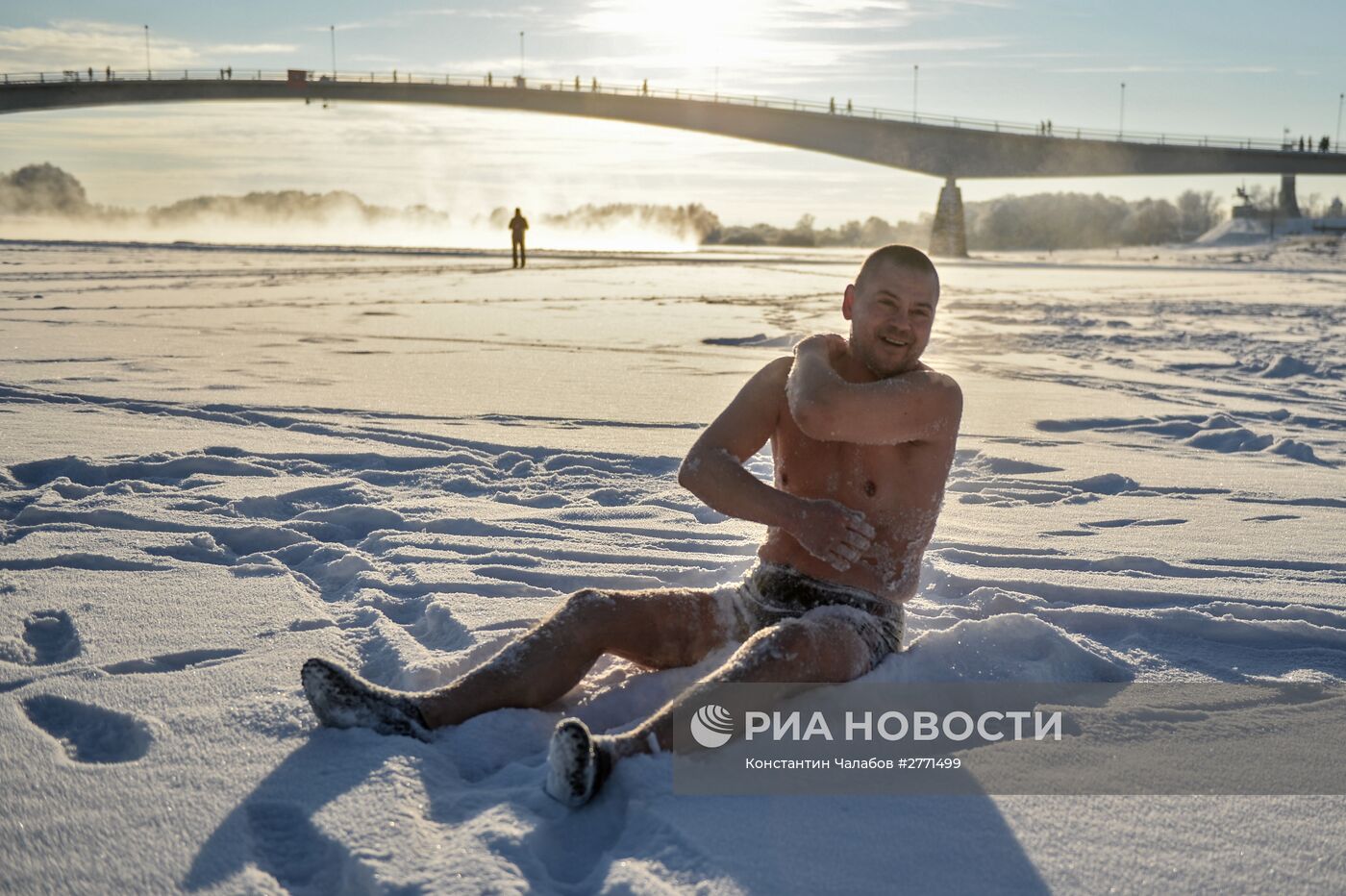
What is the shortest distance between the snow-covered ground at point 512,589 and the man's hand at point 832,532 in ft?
1.26

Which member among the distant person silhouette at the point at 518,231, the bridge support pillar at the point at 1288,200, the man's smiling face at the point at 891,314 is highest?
the bridge support pillar at the point at 1288,200

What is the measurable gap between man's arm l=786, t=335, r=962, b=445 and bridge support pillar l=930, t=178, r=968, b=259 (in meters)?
47.8

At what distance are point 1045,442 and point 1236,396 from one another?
2.48 meters

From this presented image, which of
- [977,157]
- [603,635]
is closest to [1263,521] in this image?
[603,635]

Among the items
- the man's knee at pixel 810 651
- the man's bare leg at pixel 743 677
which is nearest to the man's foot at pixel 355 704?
the man's bare leg at pixel 743 677

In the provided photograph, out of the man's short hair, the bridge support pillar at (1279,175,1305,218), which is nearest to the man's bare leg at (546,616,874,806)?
the man's short hair

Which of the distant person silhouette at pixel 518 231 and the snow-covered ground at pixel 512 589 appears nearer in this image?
the snow-covered ground at pixel 512 589

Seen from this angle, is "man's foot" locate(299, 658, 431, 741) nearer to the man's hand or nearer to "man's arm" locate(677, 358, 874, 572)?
"man's arm" locate(677, 358, 874, 572)

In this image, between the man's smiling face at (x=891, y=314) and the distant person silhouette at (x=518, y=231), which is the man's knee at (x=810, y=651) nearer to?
the man's smiling face at (x=891, y=314)

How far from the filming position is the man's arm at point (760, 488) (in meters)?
2.49

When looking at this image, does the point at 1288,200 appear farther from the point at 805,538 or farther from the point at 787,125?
the point at 805,538

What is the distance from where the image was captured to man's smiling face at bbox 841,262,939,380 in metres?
2.60

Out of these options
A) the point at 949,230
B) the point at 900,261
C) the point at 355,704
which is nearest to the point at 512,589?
the point at 355,704

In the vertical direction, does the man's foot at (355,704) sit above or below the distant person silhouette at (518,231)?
below
